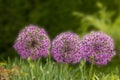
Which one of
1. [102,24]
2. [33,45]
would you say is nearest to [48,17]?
[102,24]

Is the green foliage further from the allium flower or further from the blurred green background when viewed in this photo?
the allium flower

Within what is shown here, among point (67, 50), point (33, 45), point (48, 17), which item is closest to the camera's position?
point (67, 50)

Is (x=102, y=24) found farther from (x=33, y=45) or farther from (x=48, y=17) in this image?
(x=33, y=45)

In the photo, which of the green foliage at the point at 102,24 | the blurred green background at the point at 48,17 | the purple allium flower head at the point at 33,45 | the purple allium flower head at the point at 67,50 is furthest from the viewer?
the green foliage at the point at 102,24

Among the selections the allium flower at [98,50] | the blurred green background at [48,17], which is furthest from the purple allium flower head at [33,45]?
the blurred green background at [48,17]

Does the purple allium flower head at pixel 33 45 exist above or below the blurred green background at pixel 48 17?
below

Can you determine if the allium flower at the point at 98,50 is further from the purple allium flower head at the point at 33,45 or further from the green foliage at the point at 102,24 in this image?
the green foliage at the point at 102,24

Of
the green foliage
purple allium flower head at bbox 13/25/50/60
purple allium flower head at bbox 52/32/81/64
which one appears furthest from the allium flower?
the green foliage
